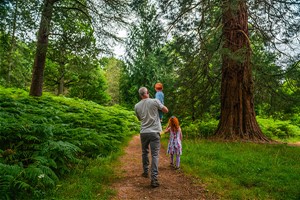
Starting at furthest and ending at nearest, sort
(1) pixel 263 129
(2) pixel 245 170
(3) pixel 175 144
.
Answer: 1. (1) pixel 263 129
2. (3) pixel 175 144
3. (2) pixel 245 170

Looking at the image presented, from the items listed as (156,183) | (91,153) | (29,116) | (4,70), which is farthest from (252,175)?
(4,70)

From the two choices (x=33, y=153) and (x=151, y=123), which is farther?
(x=151, y=123)

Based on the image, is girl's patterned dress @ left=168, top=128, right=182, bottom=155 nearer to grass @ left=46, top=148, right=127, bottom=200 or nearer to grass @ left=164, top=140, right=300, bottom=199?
grass @ left=164, top=140, right=300, bottom=199

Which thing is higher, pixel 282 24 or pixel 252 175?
pixel 282 24

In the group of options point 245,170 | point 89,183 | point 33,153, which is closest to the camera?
point 33,153

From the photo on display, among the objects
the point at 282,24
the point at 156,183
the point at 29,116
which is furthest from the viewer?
the point at 282,24

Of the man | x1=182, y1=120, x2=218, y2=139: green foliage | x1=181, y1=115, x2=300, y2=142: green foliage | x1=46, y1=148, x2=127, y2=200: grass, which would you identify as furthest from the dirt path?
x1=182, y1=120, x2=218, y2=139: green foliage

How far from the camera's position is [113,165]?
6344 mm

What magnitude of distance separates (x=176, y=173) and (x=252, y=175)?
1608 millimetres

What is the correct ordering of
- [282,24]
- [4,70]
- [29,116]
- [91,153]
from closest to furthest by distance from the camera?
[29,116]
[91,153]
[282,24]
[4,70]

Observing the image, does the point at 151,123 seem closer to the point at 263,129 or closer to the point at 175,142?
the point at 175,142

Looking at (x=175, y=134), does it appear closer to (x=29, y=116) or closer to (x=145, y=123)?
(x=145, y=123)

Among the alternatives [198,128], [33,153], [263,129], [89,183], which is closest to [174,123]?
[89,183]

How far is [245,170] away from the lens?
5.72m
